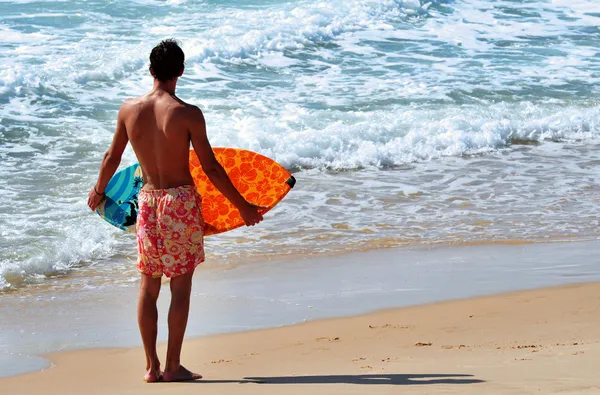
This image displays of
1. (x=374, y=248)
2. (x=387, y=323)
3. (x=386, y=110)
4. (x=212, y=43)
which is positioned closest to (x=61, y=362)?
(x=387, y=323)

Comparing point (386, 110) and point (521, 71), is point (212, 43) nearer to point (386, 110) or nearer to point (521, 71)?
point (386, 110)

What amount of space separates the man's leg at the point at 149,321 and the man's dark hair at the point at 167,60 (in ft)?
2.97

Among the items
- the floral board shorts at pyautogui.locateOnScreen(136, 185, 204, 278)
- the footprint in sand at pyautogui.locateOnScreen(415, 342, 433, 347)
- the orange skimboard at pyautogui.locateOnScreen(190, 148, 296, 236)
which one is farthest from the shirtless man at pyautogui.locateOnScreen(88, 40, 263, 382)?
the footprint in sand at pyautogui.locateOnScreen(415, 342, 433, 347)

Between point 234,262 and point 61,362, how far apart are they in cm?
219

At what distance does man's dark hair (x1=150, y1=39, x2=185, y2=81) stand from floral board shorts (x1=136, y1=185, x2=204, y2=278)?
→ 1.62ft

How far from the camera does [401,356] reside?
4.48 metres

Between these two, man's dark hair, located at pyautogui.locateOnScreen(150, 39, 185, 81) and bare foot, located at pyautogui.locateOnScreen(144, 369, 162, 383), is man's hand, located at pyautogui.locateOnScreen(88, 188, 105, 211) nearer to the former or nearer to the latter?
man's dark hair, located at pyautogui.locateOnScreen(150, 39, 185, 81)

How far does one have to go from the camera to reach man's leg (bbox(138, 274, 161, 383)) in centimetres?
412

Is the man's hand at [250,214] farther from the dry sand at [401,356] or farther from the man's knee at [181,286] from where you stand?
the dry sand at [401,356]

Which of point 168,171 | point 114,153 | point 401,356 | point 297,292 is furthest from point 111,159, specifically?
point 297,292

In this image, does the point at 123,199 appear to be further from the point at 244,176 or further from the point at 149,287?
the point at 244,176

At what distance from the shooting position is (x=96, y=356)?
4.74 m

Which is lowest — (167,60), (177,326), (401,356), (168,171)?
(401,356)

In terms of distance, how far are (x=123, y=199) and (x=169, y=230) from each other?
61 centimetres
